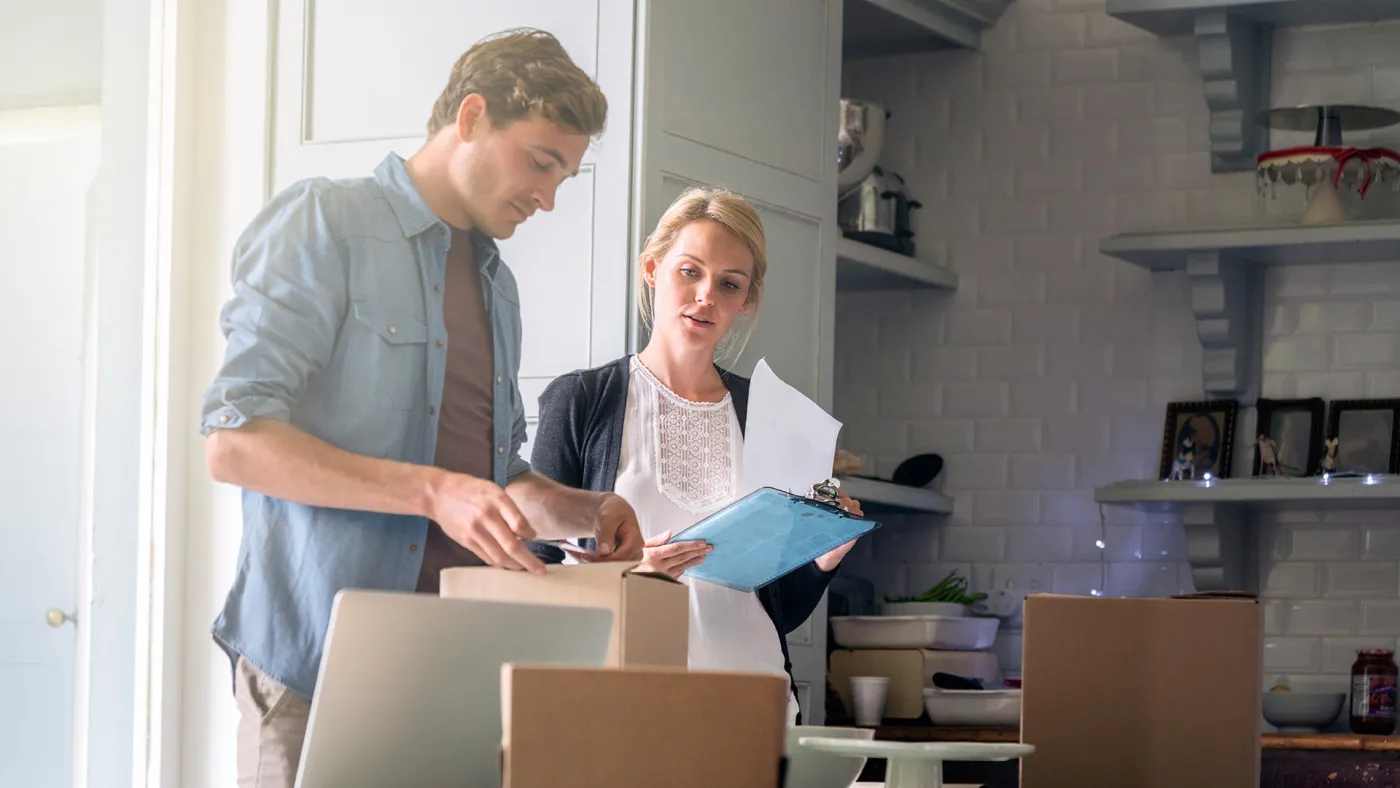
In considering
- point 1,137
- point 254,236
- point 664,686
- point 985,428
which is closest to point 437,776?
point 664,686

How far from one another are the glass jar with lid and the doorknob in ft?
8.87

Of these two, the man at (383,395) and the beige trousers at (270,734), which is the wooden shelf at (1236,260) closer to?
the man at (383,395)

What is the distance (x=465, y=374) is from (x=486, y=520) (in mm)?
759

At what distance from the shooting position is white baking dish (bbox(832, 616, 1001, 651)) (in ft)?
13.4

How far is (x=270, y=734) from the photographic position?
2.10 meters

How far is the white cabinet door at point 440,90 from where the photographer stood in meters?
3.43

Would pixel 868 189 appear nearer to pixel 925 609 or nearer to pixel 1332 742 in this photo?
pixel 925 609

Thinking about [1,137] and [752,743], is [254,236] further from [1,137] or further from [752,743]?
[752,743]

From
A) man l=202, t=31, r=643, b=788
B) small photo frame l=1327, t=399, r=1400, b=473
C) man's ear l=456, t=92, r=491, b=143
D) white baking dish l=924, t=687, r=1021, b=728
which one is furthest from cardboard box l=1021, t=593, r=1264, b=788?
small photo frame l=1327, t=399, r=1400, b=473

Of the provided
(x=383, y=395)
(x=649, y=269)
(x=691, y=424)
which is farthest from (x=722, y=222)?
(x=383, y=395)

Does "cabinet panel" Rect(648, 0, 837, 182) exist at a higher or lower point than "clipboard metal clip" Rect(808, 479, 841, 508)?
higher

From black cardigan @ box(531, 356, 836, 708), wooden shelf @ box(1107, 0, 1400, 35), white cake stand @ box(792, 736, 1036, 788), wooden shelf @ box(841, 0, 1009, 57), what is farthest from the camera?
wooden shelf @ box(841, 0, 1009, 57)

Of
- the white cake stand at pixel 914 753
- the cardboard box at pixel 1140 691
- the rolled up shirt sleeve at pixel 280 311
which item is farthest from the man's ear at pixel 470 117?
the white cake stand at pixel 914 753

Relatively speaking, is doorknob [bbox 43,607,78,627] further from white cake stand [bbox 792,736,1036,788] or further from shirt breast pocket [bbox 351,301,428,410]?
white cake stand [bbox 792,736,1036,788]
